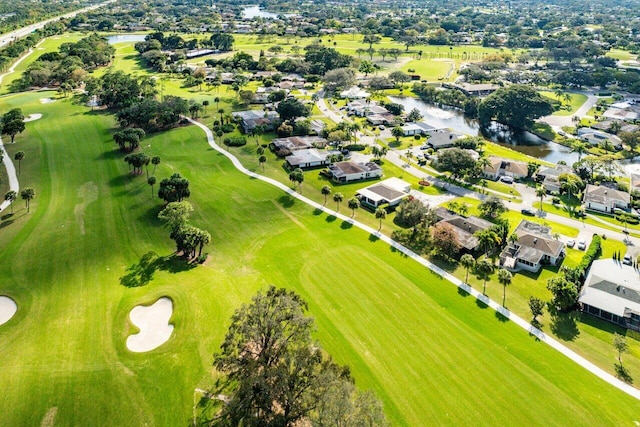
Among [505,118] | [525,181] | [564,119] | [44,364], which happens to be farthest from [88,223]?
[564,119]

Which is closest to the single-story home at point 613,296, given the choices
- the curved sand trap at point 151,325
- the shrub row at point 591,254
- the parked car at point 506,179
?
the shrub row at point 591,254

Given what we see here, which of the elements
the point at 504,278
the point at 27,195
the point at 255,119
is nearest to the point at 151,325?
the point at 27,195

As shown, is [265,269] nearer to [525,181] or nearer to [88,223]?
[88,223]

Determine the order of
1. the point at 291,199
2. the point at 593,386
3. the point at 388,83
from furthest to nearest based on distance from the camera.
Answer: the point at 388,83 → the point at 291,199 → the point at 593,386

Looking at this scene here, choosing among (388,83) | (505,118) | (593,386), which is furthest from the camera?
(388,83)

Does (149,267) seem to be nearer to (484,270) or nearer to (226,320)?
(226,320)

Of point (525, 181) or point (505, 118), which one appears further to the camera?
point (505, 118)
